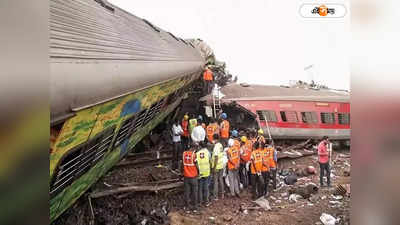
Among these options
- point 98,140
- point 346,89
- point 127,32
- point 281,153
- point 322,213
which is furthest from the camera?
point 281,153

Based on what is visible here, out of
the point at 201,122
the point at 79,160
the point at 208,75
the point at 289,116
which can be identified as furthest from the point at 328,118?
the point at 208,75

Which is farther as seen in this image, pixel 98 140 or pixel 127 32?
pixel 127 32

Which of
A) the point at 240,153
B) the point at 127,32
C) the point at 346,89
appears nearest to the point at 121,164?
the point at 240,153

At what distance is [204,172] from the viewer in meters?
2.26

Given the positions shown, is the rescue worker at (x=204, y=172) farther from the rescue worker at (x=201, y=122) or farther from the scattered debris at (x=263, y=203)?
the rescue worker at (x=201, y=122)

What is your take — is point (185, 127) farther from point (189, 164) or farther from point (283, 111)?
point (283, 111)

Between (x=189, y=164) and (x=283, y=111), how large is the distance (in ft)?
4.33

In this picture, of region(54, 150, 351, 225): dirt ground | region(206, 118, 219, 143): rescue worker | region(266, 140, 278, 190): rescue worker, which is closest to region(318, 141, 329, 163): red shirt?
region(54, 150, 351, 225): dirt ground

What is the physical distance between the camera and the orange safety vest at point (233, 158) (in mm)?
2479

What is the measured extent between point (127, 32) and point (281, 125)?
1.98 m
